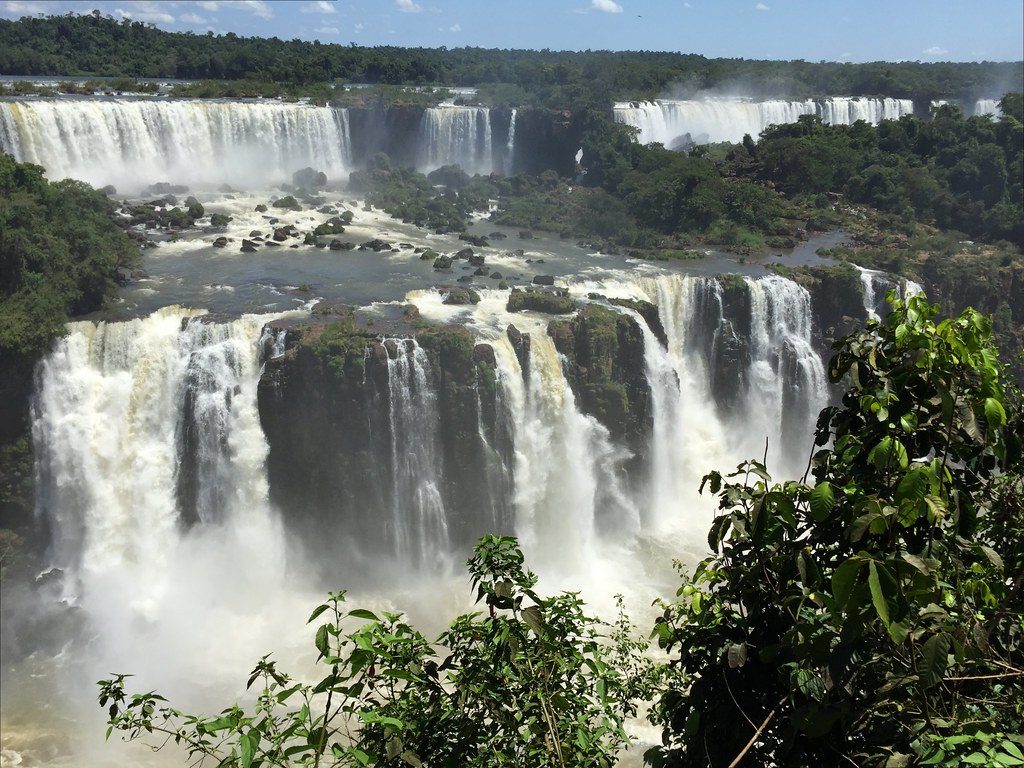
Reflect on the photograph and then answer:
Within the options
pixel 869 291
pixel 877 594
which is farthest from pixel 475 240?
pixel 877 594

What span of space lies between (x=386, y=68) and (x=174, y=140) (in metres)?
22.2

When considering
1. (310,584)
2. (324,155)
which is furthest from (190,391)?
(324,155)

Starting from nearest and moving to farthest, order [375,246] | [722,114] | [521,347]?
[521,347] → [375,246] → [722,114]

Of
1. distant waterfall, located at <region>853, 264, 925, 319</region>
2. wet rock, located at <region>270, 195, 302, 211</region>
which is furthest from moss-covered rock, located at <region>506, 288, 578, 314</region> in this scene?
wet rock, located at <region>270, 195, 302, 211</region>

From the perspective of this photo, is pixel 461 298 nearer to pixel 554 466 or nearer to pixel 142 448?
pixel 554 466

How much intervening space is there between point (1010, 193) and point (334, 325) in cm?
2843

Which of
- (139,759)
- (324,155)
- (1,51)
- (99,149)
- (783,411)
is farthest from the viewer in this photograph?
(1,51)

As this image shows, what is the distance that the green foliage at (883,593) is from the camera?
9.50 ft

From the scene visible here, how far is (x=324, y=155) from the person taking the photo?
120ft

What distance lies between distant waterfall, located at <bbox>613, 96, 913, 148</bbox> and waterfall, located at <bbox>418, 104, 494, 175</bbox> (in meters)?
6.29

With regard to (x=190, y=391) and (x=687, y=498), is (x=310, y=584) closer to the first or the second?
(x=190, y=391)

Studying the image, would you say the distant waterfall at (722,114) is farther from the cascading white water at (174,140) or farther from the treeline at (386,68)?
the cascading white water at (174,140)

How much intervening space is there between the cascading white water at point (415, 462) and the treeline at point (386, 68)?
27193 mm

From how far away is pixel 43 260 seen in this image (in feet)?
59.2
